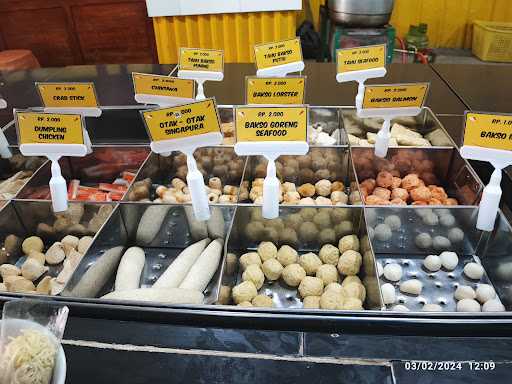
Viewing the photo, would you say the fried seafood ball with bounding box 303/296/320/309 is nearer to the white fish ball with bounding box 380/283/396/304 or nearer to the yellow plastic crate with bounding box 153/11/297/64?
the white fish ball with bounding box 380/283/396/304

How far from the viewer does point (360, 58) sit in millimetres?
1837

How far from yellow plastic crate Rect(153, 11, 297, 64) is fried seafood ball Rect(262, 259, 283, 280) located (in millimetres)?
3457

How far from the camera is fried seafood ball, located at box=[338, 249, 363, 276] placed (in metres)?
1.39

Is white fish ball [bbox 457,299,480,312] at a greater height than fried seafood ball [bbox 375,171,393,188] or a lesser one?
lesser

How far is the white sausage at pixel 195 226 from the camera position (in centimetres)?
151

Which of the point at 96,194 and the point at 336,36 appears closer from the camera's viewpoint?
the point at 96,194

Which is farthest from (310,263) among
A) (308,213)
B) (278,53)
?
(278,53)

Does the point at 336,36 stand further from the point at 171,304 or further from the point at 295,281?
the point at 171,304

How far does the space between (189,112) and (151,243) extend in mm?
562

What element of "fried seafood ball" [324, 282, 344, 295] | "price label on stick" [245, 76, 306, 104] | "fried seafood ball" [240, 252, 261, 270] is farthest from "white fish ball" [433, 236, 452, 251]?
"price label on stick" [245, 76, 306, 104]

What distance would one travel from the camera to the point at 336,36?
434 centimetres

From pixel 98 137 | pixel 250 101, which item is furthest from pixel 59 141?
pixel 250 101
